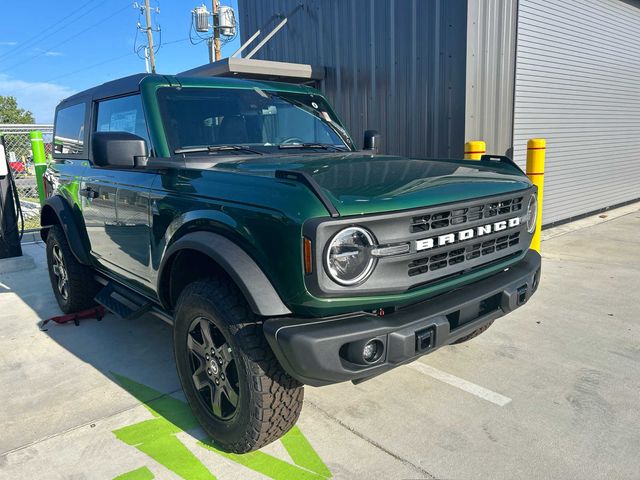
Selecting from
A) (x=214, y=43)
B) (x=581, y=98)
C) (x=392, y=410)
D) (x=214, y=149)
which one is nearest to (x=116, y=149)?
(x=214, y=149)

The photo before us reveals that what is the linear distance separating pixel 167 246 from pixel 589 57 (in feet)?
28.2

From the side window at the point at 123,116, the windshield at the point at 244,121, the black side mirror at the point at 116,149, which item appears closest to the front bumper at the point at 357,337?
the black side mirror at the point at 116,149

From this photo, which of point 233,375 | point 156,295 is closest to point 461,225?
point 233,375

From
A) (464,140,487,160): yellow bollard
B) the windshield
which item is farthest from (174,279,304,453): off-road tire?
(464,140,487,160): yellow bollard

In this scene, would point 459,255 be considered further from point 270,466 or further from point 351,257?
point 270,466

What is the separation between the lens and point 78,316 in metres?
4.40

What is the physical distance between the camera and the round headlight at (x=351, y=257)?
2.01 metres

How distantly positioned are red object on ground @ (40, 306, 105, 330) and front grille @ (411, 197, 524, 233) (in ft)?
11.2

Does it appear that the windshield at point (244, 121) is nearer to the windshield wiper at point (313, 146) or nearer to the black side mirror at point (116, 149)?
the windshield wiper at point (313, 146)

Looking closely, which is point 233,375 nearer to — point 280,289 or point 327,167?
point 280,289

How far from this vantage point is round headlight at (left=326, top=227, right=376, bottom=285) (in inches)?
79.2

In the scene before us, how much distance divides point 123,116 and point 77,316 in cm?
194

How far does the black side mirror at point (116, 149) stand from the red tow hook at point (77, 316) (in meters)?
2.12

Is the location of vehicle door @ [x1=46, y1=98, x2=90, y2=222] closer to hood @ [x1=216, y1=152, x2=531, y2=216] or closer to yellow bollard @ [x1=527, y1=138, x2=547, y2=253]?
hood @ [x1=216, y1=152, x2=531, y2=216]
